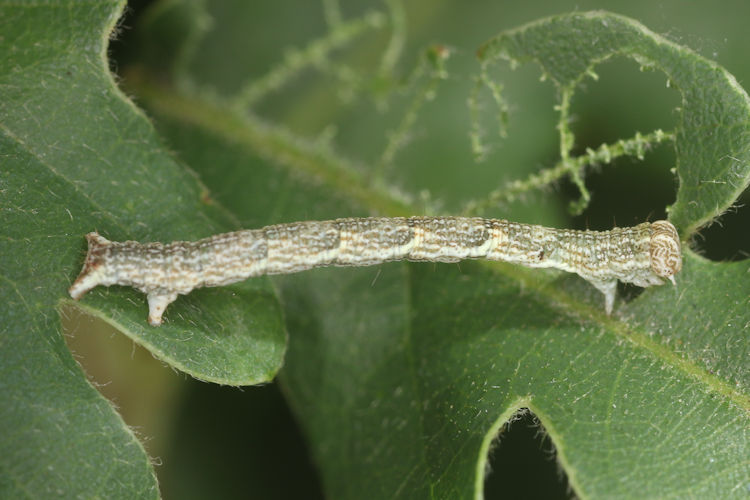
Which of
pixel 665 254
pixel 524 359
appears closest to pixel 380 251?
pixel 524 359

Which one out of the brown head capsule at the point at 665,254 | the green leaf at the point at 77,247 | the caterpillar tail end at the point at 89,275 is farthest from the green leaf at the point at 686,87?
the caterpillar tail end at the point at 89,275

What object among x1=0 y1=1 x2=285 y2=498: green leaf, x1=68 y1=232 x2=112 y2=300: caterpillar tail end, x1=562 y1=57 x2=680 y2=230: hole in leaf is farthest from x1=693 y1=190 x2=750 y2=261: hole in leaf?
x1=68 y1=232 x2=112 y2=300: caterpillar tail end

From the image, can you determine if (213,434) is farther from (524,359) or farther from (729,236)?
(729,236)

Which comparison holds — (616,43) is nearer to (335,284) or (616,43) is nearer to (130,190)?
(335,284)

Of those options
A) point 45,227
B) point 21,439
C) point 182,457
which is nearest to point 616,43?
point 45,227

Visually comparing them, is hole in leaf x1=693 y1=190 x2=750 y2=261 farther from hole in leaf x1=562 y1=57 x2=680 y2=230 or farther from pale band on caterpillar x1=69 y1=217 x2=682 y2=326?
pale band on caterpillar x1=69 y1=217 x2=682 y2=326
